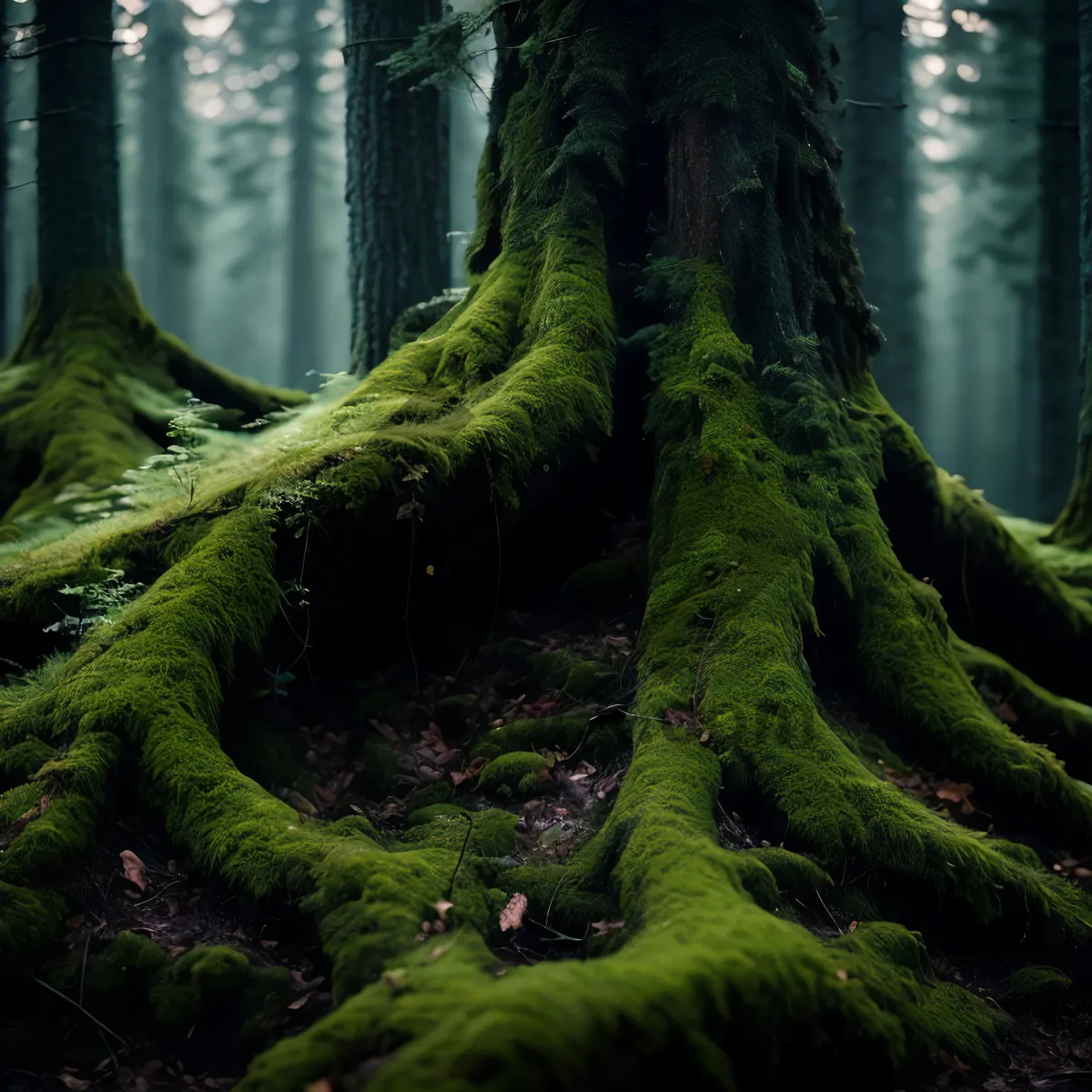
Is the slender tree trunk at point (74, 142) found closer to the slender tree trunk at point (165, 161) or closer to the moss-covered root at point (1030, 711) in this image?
the moss-covered root at point (1030, 711)

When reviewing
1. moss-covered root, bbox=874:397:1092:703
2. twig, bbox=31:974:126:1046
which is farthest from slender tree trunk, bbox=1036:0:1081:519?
twig, bbox=31:974:126:1046

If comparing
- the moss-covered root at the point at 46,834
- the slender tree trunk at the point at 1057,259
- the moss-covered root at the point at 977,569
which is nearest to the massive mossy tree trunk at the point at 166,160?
the slender tree trunk at the point at 1057,259

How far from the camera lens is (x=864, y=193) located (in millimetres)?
16578

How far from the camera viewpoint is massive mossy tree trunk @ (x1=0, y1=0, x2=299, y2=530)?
10.1 metres

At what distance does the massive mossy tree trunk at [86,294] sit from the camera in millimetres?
10062

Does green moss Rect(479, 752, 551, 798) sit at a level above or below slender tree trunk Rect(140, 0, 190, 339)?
below

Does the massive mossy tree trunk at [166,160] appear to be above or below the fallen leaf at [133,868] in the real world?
above

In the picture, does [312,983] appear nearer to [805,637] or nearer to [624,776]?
[624,776]

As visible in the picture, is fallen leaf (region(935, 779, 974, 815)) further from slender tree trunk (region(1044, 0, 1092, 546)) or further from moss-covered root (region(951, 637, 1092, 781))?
slender tree trunk (region(1044, 0, 1092, 546))

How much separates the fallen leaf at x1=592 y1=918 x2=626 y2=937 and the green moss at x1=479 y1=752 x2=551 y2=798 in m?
1.18

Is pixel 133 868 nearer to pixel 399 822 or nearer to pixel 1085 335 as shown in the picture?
pixel 399 822

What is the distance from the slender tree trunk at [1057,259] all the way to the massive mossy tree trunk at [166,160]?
96.7ft

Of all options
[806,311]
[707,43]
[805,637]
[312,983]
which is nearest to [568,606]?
[805,637]

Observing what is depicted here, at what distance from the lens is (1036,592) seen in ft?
26.3
